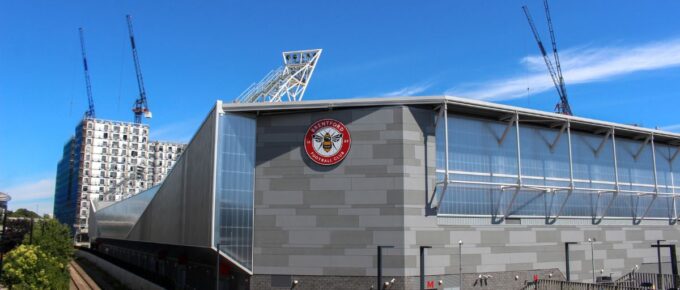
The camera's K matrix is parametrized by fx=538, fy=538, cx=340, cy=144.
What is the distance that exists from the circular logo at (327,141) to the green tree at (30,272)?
128 ft

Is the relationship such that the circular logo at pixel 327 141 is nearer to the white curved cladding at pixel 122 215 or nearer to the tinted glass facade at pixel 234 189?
the tinted glass facade at pixel 234 189

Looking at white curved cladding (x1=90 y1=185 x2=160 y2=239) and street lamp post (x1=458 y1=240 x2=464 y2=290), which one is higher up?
white curved cladding (x1=90 y1=185 x2=160 y2=239)

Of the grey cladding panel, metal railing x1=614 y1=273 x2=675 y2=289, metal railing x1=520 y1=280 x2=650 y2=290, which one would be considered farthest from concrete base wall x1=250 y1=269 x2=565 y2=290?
metal railing x1=614 y1=273 x2=675 y2=289

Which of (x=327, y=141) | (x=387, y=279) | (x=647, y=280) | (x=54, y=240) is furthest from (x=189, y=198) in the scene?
(x=54, y=240)

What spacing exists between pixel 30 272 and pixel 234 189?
3541 centimetres

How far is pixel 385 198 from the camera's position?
36531 mm

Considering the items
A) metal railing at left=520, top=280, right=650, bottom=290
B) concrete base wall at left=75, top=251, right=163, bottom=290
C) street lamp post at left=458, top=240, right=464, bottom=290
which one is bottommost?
concrete base wall at left=75, top=251, right=163, bottom=290

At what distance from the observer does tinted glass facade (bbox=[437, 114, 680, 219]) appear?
40219mm

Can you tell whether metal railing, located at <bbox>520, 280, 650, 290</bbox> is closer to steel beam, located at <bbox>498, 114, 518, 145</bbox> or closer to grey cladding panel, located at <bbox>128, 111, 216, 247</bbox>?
steel beam, located at <bbox>498, 114, 518, 145</bbox>

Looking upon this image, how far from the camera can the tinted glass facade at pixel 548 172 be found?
40.2 m

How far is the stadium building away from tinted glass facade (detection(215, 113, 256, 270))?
0.07 metres

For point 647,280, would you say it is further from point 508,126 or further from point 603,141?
point 508,126

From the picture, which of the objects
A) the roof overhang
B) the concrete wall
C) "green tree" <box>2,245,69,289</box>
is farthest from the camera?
"green tree" <box>2,245,69,289</box>

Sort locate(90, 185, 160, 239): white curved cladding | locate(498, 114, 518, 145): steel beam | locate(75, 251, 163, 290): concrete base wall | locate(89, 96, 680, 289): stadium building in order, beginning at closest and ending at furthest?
locate(89, 96, 680, 289): stadium building → locate(498, 114, 518, 145): steel beam → locate(75, 251, 163, 290): concrete base wall → locate(90, 185, 160, 239): white curved cladding
